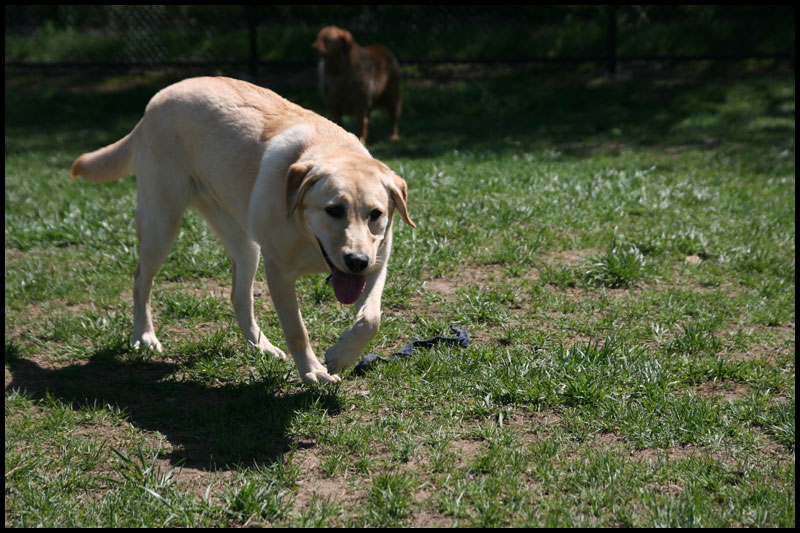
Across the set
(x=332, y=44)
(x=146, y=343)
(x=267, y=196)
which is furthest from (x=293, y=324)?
(x=332, y=44)

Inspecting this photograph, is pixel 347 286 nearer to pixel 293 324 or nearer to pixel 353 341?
pixel 353 341

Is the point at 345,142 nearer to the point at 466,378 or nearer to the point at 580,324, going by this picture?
the point at 466,378

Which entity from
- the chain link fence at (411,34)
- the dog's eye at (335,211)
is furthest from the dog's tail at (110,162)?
the chain link fence at (411,34)

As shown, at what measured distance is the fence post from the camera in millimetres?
12719

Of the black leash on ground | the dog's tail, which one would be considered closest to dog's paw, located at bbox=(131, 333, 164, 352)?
the dog's tail

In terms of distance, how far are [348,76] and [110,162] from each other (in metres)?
5.66

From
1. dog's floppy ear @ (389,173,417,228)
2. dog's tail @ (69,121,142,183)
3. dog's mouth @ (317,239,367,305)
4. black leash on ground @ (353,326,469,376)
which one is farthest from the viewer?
dog's tail @ (69,121,142,183)

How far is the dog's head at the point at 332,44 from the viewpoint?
31.9 feet

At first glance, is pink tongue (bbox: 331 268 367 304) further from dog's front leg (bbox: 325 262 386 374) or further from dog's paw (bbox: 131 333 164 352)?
dog's paw (bbox: 131 333 164 352)

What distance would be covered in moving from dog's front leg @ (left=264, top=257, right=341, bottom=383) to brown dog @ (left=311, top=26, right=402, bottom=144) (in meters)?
6.36

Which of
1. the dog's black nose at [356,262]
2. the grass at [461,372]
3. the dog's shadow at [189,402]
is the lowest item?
the dog's shadow at [189,402]

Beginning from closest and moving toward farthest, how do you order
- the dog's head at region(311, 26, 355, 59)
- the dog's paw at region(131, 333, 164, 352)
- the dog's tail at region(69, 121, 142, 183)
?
the dog's paw at region(131, 333, 164, 352)
the dog's tail at region(69, 121, 142, 183)
the dog's head at region(311, 26, 355, 59)

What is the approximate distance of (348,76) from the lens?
32.1 ft

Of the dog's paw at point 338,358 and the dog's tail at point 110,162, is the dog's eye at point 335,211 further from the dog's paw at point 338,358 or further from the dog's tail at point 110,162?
the dog's tail at point 110,162
